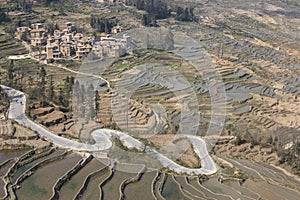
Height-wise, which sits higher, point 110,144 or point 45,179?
point 45,179

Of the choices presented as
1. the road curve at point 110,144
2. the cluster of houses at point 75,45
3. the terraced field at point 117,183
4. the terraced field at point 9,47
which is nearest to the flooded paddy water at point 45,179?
the terraced field at point 117,183

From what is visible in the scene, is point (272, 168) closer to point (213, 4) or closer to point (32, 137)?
point (32, 137)

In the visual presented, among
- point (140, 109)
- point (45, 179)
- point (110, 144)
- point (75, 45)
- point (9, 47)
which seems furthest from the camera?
point (9, 47)

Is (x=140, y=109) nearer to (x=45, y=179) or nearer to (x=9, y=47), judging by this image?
(x=45, y=179)

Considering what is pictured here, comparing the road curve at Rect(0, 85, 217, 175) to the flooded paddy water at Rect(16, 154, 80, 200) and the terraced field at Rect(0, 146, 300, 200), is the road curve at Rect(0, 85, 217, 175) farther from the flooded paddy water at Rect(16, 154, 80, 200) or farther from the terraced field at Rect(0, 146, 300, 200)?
the flooded paddy water at Rect(16, 154, 80, 200)

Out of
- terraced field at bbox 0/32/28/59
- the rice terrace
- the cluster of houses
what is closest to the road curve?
the rice terrace

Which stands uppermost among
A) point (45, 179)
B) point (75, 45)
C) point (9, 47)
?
point (75, 45)

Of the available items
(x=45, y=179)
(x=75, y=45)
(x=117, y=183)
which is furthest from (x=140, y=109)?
(x=75, y=45)

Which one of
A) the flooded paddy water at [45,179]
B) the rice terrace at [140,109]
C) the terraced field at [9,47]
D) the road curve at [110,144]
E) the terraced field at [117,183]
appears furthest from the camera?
the terraced field at [9,47]

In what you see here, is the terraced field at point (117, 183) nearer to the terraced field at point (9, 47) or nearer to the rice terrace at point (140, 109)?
the rice terrace at point (140, 109)
